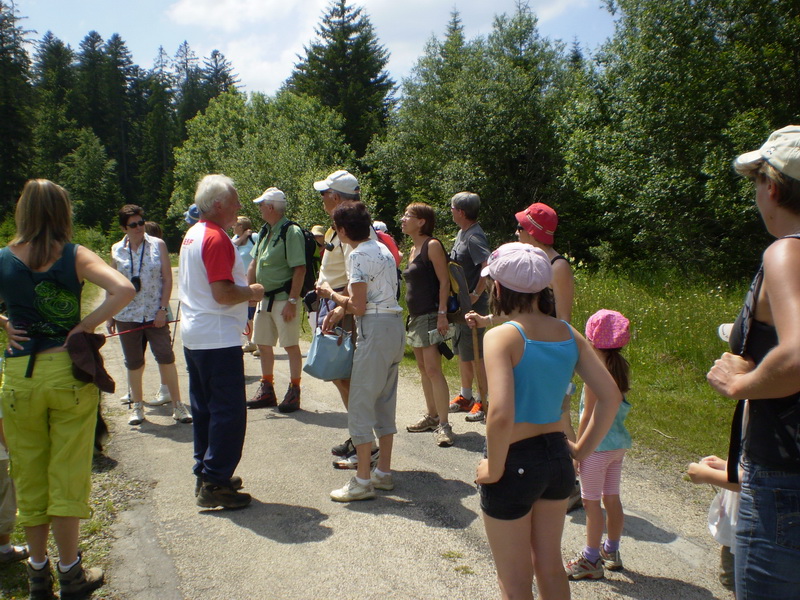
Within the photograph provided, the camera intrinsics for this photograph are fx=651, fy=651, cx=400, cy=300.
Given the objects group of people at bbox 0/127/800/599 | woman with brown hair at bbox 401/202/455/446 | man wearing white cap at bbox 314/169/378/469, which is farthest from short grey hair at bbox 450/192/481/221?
man wearing white cap at bbox 314/169/378/469

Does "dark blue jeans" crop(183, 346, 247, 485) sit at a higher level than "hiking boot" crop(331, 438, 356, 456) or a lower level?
higher

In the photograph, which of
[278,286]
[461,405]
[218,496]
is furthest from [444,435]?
[278,286]

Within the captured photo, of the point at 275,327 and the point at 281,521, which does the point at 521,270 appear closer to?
the point at 281,521

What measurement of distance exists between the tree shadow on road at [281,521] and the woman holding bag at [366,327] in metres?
0.28

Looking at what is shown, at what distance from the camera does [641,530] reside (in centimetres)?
387

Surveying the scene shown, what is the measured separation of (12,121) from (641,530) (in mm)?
54381

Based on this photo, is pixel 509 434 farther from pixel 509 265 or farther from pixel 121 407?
pixel 121 407

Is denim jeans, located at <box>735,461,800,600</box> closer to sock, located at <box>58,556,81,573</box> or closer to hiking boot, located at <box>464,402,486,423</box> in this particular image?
sock, located at <box>58,556,81,573</box>

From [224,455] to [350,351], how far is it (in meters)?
1.09

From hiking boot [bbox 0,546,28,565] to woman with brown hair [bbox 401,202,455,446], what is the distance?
118 inches

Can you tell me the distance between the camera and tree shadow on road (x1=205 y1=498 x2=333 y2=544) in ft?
12.6

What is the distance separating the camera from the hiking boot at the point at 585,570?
3320 millimetres

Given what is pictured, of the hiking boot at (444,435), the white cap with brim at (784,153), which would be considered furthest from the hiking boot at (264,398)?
the white cap with brim at (784,153)

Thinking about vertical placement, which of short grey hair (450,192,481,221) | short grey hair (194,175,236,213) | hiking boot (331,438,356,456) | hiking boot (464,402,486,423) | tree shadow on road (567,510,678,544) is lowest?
tree shadow on road (567,510,678,544)
